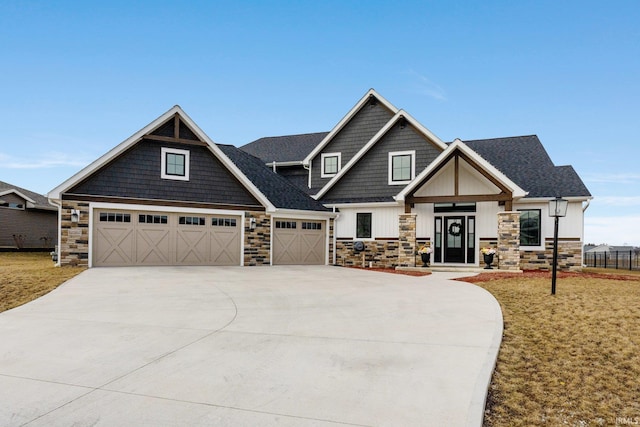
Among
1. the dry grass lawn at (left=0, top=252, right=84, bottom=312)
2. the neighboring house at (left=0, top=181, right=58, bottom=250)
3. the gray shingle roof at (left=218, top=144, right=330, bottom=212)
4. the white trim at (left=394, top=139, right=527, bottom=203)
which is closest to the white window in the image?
the gray shingle roof at (left=218, top=144, right=330, bottom=212)

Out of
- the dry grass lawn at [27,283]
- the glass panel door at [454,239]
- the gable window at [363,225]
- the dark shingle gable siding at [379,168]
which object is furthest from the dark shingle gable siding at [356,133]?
the dry grass lawn at [27,283]

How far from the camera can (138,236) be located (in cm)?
1702

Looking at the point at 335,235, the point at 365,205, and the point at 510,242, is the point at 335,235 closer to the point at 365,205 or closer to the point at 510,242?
the point at 365,205

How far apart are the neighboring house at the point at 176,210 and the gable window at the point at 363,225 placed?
57.6 inches

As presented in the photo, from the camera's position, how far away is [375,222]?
20.5 metres

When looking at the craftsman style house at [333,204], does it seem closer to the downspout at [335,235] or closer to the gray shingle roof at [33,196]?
the downspout at [335,235]

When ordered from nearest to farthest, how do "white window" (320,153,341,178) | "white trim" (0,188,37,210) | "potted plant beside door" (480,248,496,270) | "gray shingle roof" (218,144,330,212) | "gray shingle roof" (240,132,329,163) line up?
"potted plant beside door" (480,248,496,270), "gray shingle roof" (218,144,330,212), "white window" (320,153,341,178), "gray shingle roof" (240,132,329,163), "white trim" (0,188,37,210)

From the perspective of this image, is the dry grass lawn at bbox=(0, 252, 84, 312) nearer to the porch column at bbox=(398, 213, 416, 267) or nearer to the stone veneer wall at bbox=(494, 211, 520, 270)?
the porch column at bbox=(398, 213, 416, 267)

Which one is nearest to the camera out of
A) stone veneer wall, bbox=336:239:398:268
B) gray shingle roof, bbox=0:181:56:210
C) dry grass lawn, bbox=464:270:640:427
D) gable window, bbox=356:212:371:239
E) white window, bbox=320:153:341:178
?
dry grass lawn, bbox=464:270:640:427

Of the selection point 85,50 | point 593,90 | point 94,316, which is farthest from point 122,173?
point 593,90

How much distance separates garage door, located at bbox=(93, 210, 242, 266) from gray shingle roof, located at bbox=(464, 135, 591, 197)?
13.1 meters

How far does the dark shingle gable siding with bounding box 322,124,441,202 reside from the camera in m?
20.8

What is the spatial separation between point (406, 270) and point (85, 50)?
731 inches

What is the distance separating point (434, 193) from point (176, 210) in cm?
1121
